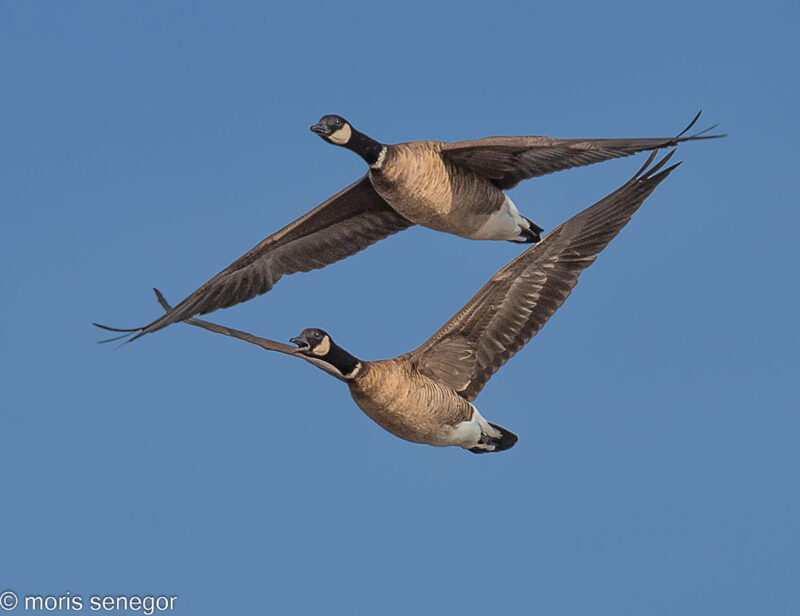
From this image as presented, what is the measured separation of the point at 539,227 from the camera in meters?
16.0

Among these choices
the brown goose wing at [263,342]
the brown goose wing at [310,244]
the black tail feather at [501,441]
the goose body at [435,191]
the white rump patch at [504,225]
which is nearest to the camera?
the brown goose wing at [263,342]

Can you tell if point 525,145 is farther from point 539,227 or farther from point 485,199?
point 539,227

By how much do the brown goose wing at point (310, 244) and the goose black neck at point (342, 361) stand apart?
2.44m

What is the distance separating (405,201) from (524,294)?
4.83ft

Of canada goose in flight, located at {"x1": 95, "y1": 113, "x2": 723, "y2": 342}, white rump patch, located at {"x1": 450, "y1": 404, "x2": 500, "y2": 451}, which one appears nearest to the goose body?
canada goose in flight, located at {"x1": 95, "y1": 113, "x2": 723, "y2": 342}

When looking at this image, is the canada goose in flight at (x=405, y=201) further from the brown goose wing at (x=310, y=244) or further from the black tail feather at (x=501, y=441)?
the black tail feather at (x=501, y=441)

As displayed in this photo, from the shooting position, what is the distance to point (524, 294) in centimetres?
1430

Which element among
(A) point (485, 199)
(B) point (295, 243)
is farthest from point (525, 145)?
(B) point (295, 243)

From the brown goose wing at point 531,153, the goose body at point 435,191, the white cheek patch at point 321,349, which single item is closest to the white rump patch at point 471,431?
the white cheek patch at point 321,349

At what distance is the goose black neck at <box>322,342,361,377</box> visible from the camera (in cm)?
1358

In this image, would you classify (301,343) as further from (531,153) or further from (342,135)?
→ (531,153)

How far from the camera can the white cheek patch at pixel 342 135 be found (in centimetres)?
1455

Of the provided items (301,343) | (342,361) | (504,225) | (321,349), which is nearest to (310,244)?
(504,225)

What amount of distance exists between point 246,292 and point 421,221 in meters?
2.17
